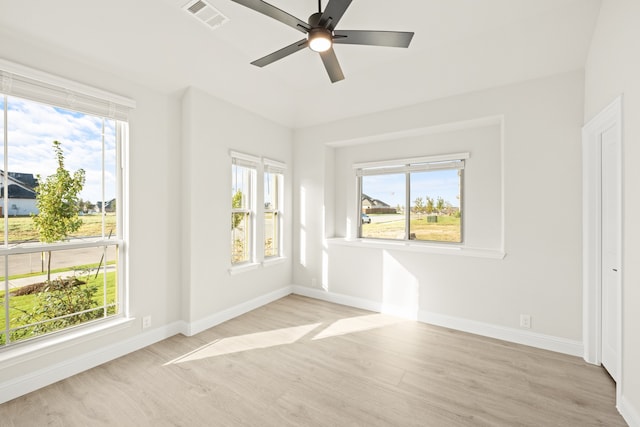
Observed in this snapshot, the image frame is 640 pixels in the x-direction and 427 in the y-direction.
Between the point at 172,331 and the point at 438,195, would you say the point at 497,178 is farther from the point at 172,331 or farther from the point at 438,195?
the point at 172,331

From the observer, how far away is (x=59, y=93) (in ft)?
7.48

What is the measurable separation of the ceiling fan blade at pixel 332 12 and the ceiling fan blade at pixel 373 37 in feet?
0.36

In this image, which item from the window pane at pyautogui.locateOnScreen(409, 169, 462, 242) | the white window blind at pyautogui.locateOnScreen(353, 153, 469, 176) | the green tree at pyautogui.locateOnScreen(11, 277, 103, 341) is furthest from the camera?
the window pane at pyautogui.locateOnScreen(409, 169, 462, 242)

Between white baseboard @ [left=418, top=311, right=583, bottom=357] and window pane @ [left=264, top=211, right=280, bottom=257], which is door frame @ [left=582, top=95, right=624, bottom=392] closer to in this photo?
white baseboard @ [left=418, top=311, right=583, bottom=357]

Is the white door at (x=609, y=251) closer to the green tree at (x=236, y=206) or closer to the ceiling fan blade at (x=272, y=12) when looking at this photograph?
the ceiling fan blade at (x=272, y=12)

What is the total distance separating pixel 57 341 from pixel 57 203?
3.83ft

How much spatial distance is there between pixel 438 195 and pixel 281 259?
262cm

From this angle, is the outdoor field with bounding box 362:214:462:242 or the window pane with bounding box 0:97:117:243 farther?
the outdoor field with bounding box 362:214:462:242

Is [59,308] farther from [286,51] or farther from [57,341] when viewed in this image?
[286,51]

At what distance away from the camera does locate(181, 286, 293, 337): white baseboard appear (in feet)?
10.3

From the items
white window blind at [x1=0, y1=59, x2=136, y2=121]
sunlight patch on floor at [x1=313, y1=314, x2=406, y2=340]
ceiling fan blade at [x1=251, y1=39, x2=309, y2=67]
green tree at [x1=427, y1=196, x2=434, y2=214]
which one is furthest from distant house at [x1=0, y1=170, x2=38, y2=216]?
green tree at [x1=427, y1=196, x2=434, y2=214]

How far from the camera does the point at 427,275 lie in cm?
355

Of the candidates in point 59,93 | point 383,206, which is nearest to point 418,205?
point 383,206

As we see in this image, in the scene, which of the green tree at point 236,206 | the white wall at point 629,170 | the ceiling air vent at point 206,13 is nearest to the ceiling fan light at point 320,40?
the ceiling air vent at point 206,13
